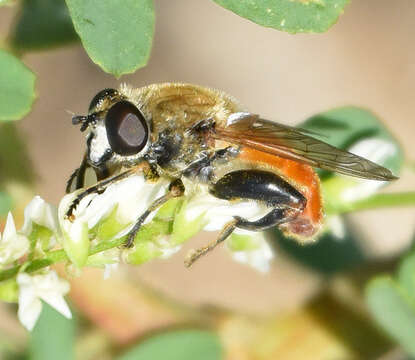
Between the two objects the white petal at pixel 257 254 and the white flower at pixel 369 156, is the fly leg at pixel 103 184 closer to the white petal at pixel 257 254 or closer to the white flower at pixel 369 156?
the white petal at pixel 257 254

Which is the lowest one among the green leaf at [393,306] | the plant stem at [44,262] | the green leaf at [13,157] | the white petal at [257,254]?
the plant stem at [44,262]

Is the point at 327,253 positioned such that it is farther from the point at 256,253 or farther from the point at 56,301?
the point at 56,301

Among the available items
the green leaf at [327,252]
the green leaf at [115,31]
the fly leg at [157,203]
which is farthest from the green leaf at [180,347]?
the green leaf at [115,31]

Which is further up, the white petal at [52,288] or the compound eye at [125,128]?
the compound eye at [125,128]

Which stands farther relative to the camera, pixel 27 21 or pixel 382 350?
pixel 382 350

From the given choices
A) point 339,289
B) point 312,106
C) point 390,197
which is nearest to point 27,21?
point 390,197

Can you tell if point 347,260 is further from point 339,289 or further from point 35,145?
point 35,145
